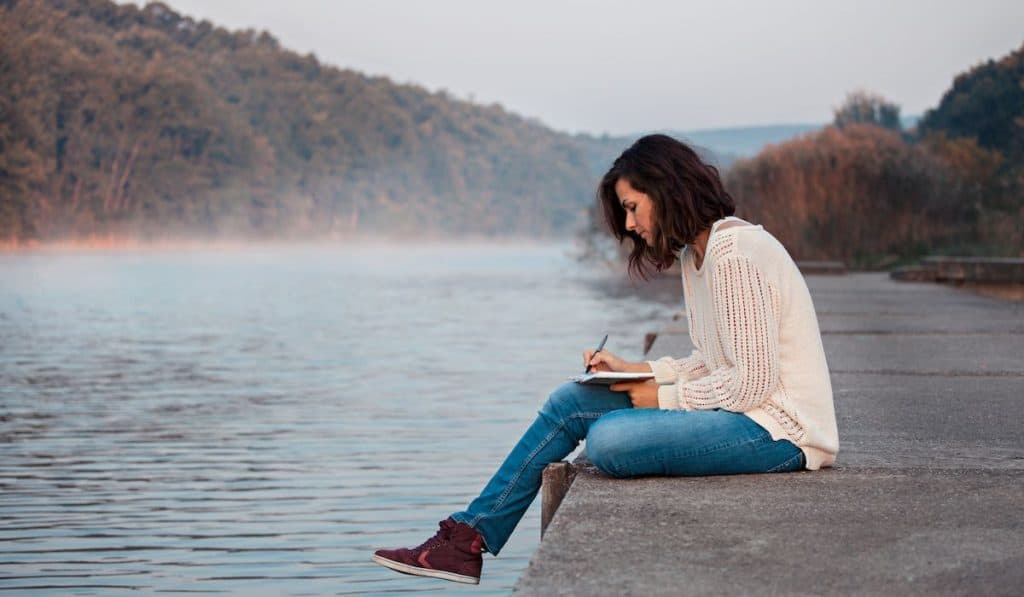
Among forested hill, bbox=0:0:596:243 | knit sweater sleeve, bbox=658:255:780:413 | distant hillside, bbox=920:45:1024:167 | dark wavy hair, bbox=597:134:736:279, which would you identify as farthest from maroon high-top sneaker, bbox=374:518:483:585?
forested hill, bbox=0:0:596:243

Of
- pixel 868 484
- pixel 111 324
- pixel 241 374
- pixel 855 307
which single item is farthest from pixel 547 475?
pixel 111 324

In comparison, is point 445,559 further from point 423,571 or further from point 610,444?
point 610,444

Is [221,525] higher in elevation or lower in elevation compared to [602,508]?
lower

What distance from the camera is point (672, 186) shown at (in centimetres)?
411

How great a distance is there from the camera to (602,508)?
12.7 feet

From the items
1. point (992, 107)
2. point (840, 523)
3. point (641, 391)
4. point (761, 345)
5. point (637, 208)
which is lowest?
point (840, 523)

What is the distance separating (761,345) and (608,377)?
473 millimetres

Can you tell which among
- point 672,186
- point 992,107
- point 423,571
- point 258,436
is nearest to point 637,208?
point 672,186

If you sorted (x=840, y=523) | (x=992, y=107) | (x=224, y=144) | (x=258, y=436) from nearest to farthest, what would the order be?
(x=840, y=523) < (x=258, y=436) < (x=992, y=107) < (x=224, y=144)

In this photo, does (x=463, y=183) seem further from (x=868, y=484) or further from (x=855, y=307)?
(x=868, y=484)

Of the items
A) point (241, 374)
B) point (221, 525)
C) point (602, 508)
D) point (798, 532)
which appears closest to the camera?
point (798, 532)

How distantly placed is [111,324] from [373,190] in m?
84.5

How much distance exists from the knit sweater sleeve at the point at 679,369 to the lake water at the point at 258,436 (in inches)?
46.3

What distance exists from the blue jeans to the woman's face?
0.52 m
